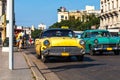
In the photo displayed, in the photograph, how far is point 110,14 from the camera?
346ft

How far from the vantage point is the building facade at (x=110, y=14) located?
9925 centimetres

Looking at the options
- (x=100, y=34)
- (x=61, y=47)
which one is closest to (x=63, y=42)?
(x=61, y=47)

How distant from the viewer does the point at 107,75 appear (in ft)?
44.4

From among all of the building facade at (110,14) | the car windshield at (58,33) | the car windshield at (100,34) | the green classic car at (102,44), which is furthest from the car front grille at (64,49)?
the building facade at (110,14)

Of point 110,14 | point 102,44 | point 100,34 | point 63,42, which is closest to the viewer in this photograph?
point 63,42

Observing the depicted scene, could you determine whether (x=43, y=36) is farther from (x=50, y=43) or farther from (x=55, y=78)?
(x=55, y=78)

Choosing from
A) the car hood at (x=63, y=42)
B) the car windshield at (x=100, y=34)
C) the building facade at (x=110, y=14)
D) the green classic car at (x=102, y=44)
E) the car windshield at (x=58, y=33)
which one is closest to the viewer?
the car hood at (x=63, y=42)

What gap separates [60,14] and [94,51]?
560ft

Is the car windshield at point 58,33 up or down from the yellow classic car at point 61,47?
up

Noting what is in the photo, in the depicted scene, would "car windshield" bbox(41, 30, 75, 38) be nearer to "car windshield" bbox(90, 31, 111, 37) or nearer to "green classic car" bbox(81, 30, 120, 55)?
"green classic car" bbox(81, 30, 120, 55)

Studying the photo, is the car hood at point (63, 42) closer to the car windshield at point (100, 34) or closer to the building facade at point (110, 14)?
the car windshield at point (100, 34)

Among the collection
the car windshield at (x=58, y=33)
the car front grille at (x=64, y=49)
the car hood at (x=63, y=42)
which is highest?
the car windshield at (x=58, y=33)

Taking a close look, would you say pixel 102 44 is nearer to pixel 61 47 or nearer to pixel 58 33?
pixel 58 33

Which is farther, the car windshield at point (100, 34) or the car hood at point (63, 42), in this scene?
the car windshield at point (100, 34)
